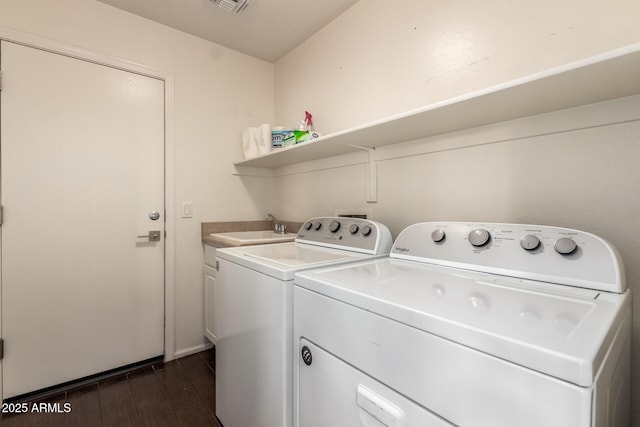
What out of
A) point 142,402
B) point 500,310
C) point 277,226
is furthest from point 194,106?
point 500,310

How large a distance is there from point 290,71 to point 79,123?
1533 mm

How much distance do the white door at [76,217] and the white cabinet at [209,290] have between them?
0.97ft

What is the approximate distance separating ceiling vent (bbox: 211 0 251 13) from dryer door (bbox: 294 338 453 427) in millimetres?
1971

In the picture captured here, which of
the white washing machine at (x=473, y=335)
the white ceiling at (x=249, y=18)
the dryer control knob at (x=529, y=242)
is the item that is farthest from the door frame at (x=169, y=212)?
the dryer control knob at (x=529, y=242)

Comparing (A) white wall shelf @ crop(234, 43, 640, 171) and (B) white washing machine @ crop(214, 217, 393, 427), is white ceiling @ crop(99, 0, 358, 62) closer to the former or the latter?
(A) white wall shelf @ crop(234, 43, 640, 171)

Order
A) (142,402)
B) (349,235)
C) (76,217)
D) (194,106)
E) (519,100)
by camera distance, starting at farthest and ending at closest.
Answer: (194,106), (76,217), (142,402), (349,235), (519,100)

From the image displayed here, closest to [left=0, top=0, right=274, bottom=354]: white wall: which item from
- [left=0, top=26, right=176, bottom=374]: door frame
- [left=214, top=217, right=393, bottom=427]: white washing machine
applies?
[left=0, top=26, right=176, bottom=374]: door frame

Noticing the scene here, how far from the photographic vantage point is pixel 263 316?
3.43 feet

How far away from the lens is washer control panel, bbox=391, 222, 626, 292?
2.50 ft

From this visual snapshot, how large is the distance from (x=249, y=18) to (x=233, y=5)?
0.16 m

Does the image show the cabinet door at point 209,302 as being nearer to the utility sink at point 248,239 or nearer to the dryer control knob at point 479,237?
the utility sink at point 248,239

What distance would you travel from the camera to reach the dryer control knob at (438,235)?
1.10 meters

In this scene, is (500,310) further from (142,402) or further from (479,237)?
(142,402)

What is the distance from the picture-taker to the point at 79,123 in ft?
5.83
